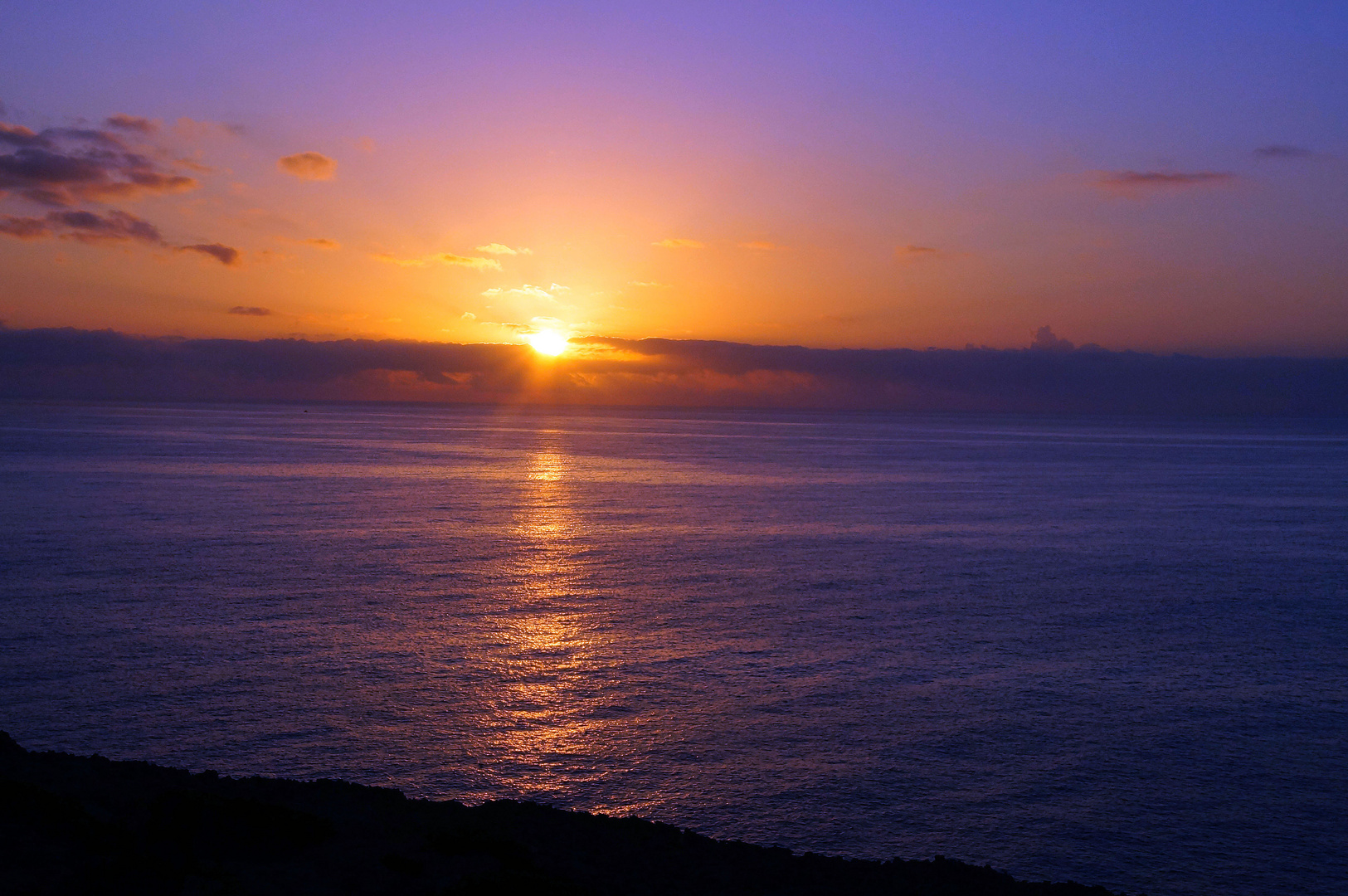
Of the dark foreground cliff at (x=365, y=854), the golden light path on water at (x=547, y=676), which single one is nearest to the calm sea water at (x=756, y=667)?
the golden light path on water at (x=547, y=676)

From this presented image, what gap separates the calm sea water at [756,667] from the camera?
15.7 metres

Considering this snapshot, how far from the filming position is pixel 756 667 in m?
23.0

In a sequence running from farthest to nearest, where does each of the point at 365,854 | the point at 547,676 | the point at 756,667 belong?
the point at 756,667
the point at 547,676
the point at 365,854

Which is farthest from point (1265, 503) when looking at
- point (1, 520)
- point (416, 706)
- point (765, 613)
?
point (1, 520)

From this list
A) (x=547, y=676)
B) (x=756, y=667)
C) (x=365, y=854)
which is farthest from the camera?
(x=756, y=667)

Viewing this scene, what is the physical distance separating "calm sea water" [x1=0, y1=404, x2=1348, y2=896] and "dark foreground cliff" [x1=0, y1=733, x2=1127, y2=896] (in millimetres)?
1212

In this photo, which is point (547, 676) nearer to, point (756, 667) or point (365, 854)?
point (756, 667)

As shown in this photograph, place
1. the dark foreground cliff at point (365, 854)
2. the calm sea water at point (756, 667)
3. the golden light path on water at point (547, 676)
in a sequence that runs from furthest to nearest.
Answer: the golden light path on water at point (547, 676) → the calm sea water at point (756, 667) → the dark foreground cliff at point (365, 854)

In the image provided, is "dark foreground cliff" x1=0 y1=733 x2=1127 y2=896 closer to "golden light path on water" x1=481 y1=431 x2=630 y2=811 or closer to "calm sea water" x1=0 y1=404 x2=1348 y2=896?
"calm sea water" x1=0 y1=404 x2=1348 y2=896

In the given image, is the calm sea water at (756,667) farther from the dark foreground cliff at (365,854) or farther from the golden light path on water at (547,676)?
the dark foreground cliff at (365,854)

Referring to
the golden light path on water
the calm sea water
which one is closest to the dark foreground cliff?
the calm sea water

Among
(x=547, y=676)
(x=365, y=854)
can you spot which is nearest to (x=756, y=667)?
(x=547, y=676)

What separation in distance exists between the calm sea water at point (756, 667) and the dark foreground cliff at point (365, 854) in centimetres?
121

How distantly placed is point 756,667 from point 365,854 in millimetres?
11838
